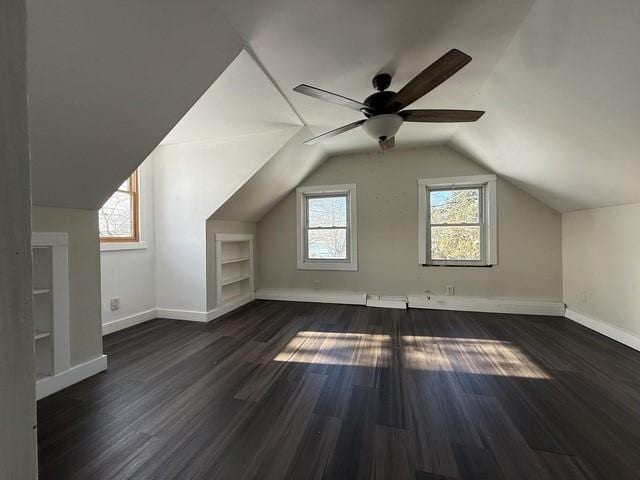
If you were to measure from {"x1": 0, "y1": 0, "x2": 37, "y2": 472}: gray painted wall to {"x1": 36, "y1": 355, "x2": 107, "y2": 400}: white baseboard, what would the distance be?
6.60 feet

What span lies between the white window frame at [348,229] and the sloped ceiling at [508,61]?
5.26 ft

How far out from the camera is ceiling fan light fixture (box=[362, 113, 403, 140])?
76.2 inches

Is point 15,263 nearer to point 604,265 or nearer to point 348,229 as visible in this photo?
point 348,229

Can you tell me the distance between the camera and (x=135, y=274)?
10.1 ft

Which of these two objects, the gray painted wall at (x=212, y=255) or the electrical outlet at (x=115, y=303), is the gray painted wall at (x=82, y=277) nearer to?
the electrical outlet at (x=115, y=303)

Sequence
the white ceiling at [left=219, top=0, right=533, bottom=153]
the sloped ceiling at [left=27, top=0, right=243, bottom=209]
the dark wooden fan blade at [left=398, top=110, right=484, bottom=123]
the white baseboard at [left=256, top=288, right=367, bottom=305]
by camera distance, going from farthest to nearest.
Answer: the white baseboard at [left=256, top=288, right=367, bottom=305] < the dark wooden fan blade at [left=398, top=110, right=484, bottom=123] < the white ceiling at [left=219, top=0, right=533, bottom=153] < the sloped ceiling at [left=27, top=0, right=243, bottom=209]

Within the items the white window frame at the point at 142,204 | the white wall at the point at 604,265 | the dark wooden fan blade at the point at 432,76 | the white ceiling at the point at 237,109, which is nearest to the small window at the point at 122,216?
the white window frame at the point at 142,204

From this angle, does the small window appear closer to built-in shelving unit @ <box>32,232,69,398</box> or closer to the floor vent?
built-in shelving unit @ <box>32,232,69,398</box>

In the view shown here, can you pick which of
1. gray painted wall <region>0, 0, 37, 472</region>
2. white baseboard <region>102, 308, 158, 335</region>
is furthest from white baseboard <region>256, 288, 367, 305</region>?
gray painted wall <region>0, 0, 37, 472</region>

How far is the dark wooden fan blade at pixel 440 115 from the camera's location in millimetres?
1861

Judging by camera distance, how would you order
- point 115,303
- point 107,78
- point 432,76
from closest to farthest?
1. point 107,78
2. point 432,76
3. point 115,303

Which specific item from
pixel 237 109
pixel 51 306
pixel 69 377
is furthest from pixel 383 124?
pixel 69 377

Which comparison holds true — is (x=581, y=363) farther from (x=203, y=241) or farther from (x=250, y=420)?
(x=203, y=241)

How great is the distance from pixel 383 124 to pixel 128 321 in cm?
340
